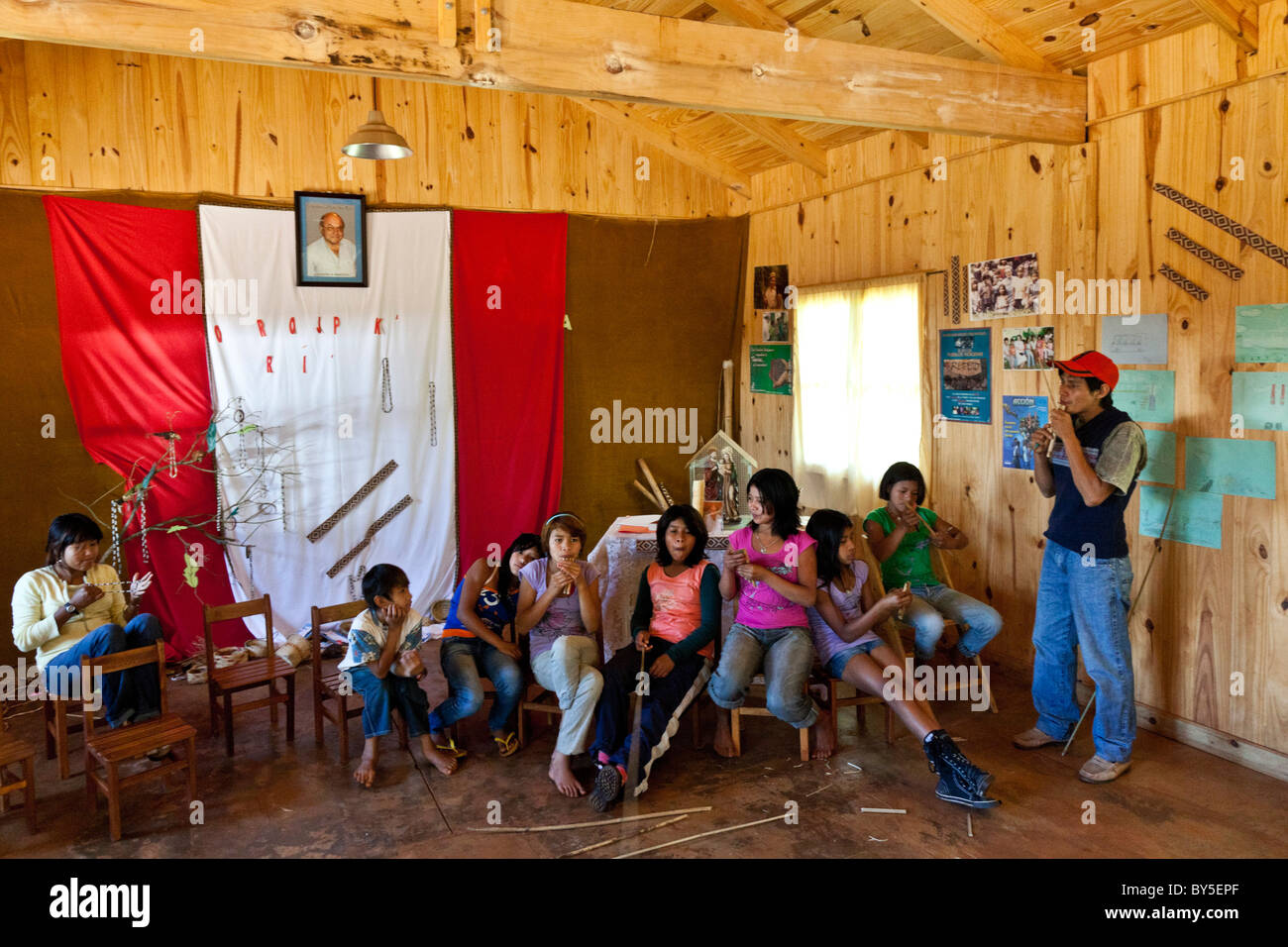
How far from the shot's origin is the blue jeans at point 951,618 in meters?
4.11

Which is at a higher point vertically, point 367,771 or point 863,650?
point 863,650

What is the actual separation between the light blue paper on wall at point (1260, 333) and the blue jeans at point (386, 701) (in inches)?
139

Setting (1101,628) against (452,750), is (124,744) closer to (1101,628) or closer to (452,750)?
(452,750)

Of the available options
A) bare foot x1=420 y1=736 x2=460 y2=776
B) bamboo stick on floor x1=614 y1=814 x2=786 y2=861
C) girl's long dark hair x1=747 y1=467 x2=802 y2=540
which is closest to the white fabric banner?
bare foot x1=420 y1=736 x2=460 y2=776

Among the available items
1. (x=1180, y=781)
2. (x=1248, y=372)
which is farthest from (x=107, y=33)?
(x=1180, y=781)

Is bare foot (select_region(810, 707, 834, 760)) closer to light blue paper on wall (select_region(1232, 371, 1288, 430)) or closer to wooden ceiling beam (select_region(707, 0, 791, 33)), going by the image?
light blue paper on wall (select_region(1232, 371, 1288, 430))

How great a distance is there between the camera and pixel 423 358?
5.92 m

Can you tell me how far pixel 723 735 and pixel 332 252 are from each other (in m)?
3.73

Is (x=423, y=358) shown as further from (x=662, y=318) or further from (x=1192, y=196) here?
(x=1192, y=196)

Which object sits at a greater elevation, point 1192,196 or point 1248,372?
point 1192,196

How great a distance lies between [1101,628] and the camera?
11.7 ft

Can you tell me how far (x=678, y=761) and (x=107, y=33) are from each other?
3.25 m

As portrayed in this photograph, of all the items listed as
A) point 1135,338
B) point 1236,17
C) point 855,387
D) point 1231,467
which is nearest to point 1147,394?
point 1135,338

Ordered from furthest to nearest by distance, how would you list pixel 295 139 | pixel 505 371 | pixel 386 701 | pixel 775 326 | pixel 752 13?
pixel 775 326
pixel 505 371
pixel 295 139
pixel 752 13
pixel 386 701
